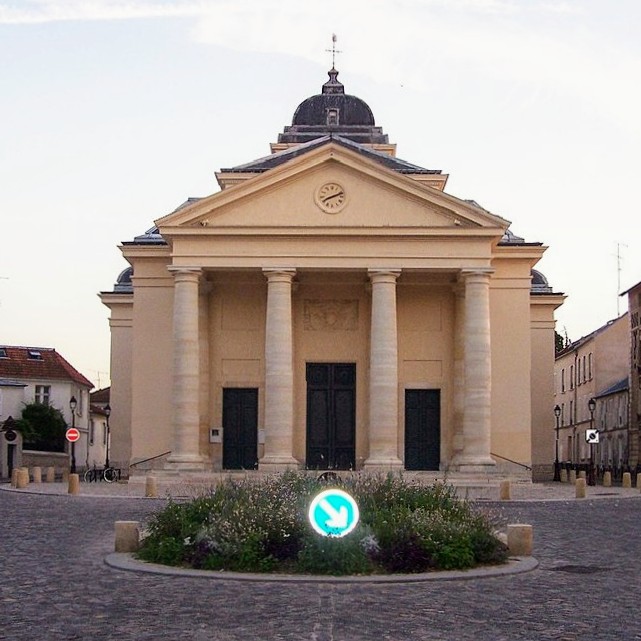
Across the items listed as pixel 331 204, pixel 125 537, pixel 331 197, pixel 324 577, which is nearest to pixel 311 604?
pixel 324 577

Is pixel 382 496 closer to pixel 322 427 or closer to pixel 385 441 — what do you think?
pixel 385 441

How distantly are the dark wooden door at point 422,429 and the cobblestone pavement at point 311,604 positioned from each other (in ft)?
77.3

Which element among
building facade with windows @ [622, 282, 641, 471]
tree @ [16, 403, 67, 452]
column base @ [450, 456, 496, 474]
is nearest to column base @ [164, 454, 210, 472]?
column base @ [450, 456, 496, 474]

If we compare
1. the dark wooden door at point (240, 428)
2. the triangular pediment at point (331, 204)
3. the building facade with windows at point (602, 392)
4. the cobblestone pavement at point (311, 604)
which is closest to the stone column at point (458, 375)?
the triangular pediment at point (331, 204)

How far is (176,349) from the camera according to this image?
3988 cm

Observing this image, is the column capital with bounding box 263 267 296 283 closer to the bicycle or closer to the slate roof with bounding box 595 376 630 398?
the bicycle

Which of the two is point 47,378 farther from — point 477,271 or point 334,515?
point 334,515

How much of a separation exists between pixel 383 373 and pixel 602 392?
36.1 meters

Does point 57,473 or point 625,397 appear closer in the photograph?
point 57,473

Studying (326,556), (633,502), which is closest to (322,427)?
(633,502)

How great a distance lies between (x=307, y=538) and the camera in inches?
627

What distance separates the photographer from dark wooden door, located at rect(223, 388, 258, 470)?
43219 mm

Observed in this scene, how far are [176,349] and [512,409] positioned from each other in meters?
12.7

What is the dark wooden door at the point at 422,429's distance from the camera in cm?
4322
